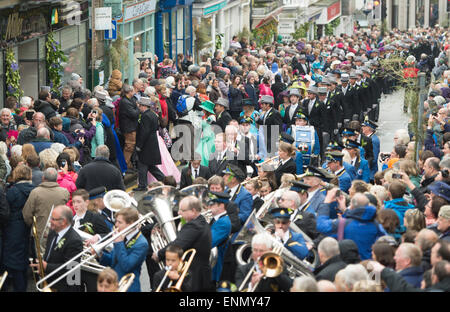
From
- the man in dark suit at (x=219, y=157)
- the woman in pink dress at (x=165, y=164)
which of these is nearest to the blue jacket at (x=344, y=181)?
the man in dark suit at (x=219, y=157)

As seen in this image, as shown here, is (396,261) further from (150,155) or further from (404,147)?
(150,155)

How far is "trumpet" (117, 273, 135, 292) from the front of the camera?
9509 mm

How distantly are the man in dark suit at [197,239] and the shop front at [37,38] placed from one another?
10126 millimetres

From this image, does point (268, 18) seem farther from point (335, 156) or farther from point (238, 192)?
point (238, 192)

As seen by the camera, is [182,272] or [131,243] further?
[131,243]

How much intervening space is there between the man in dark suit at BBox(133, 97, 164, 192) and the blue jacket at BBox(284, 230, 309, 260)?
8.04 metres

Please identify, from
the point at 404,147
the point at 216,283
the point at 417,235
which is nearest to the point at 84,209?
the point at 216,283

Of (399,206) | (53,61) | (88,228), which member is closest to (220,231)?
(88,228)

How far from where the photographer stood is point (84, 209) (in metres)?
11.7

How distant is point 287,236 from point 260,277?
1.44m

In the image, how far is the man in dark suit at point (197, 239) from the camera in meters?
10.5

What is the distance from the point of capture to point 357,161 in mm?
16141

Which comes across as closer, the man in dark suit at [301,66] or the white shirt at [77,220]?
the white shirt at [77,220]

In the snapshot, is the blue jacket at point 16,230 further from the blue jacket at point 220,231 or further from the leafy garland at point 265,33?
the leafy garland at point 265,33
